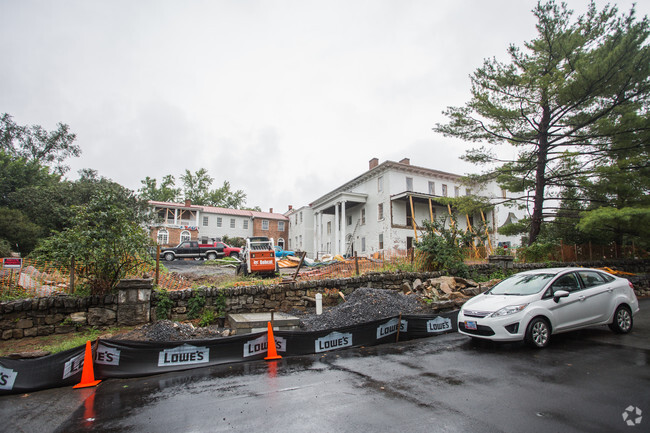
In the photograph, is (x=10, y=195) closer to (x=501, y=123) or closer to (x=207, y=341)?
(x=207, y=341)

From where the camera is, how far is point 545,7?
14.4 meters

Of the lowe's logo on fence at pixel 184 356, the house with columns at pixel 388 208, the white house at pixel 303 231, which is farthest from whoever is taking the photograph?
the white house at pixel 303 231

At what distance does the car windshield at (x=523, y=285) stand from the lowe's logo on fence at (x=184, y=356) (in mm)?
6347

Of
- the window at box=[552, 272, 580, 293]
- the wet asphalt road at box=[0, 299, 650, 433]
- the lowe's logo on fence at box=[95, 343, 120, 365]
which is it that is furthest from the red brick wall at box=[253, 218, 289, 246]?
the window at box=[552, 272, 580, 293]

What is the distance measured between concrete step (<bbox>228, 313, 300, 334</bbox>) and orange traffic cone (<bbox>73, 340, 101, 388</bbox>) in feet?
10.4

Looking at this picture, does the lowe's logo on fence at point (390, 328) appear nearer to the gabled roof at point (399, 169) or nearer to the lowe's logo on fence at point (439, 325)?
the lowe's logo on fence at point (439, 325)

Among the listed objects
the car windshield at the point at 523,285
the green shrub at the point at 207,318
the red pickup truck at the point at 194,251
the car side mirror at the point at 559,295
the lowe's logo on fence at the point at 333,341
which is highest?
the red pickup truck at the point at 194,251

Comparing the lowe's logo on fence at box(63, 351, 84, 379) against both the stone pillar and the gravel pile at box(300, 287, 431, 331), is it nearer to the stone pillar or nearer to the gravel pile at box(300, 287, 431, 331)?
the stone pillar

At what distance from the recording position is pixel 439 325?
8.16 m

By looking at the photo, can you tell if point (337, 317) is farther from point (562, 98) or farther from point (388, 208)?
point (388, 208)

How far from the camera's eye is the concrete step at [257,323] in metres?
8.07

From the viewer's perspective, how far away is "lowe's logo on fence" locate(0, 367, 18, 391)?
4945mm

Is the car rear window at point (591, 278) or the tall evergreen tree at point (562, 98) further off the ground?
the tall evergreen tree at point (562, 98)

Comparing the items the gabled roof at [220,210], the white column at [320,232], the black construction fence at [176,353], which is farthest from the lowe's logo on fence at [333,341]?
the gabled roof at [220,210]
